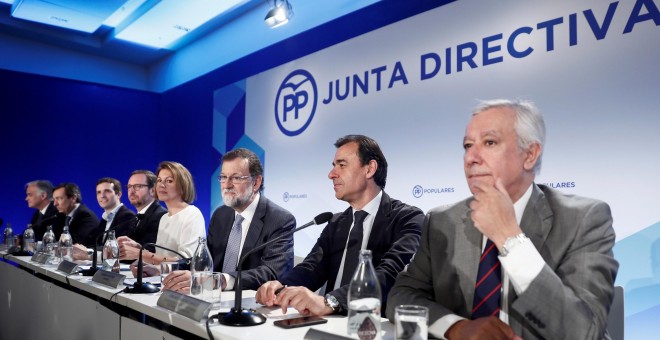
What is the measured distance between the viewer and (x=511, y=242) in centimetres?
129

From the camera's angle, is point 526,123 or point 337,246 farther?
point 337,246

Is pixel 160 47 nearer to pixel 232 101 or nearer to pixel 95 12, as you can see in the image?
pixel 95 12

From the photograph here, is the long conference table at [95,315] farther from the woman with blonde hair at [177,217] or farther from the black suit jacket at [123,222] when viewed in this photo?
the black suit jacket at [123,222]

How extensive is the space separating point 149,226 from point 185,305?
2242 mm

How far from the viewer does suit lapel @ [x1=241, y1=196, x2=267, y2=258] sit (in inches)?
106

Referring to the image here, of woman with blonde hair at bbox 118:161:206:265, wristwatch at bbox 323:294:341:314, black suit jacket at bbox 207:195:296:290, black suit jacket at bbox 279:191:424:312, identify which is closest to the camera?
wristwatch at bbox 323:294:341:314

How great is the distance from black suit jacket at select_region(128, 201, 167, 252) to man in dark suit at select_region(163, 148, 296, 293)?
0.88m

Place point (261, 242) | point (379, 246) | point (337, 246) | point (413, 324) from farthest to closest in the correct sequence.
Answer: point (261, 242) → point (337, 246) → point (379, 246) → point (413, 324)

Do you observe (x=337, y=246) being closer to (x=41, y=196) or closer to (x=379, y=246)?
(x=379, y=246)

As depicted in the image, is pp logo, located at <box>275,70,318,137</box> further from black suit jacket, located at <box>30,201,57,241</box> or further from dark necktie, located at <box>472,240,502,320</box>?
dark necktie, located at <box>472,240,502,320</box>

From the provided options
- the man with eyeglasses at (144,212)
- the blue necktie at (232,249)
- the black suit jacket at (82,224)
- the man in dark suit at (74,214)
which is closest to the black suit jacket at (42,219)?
the man in dark suit at (74,214)

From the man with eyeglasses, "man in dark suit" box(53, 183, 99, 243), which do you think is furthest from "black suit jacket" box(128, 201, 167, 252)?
"man in dark suit" box(53, 183, 99, 243)

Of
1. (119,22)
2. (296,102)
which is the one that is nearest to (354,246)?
(296,102)

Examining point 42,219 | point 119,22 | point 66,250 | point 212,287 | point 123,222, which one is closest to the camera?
point 212,287
